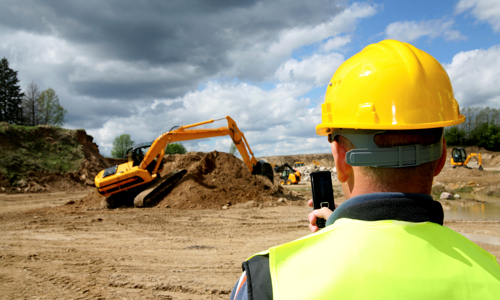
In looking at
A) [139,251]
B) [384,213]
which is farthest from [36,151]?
[384,213]

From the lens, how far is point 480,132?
65.2 m

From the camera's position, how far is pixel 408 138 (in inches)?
49.2

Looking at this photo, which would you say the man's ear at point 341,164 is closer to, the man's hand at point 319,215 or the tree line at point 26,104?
the man's hand at point 319,215

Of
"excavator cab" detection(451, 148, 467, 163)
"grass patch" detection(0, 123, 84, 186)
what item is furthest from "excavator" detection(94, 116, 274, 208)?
"excavator cab" detection(451, 148, 467, 163)

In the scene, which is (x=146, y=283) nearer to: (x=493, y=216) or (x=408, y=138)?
(x=408, y=138)

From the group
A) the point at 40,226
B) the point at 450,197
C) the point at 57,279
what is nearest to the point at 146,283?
the point at 57,279

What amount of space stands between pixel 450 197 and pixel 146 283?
13.7 m

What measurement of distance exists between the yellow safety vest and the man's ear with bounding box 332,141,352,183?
336mm

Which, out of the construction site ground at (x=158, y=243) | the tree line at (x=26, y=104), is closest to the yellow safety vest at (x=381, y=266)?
the construction site ground at (x=158, y=243)

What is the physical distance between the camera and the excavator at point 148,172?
44.6 feet

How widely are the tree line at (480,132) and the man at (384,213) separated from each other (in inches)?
2650

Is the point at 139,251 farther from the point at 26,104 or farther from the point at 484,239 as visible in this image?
the point at 26,104

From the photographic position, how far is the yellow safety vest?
85 centimetres

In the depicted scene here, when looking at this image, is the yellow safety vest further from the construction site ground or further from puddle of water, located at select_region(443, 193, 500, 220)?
puddle of water, located at select_region(443, 193, 500, 220)
